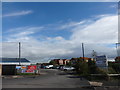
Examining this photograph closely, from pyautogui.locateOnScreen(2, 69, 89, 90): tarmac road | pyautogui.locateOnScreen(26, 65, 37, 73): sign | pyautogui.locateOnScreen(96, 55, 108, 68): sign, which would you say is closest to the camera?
pyautogui.locateOnScreen(2, 69, 89, 90): tarmac road

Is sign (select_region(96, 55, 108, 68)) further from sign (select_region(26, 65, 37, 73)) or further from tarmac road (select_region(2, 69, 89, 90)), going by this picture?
sign (select_region(26, 65, 37, 73))

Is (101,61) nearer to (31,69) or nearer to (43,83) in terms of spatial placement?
(43,83)

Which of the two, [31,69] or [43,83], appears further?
[31,69]

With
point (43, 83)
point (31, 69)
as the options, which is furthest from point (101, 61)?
point (31, 69)

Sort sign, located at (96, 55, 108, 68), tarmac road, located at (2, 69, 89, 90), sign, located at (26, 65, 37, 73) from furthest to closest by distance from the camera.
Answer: sign, located at (26, 65, 37, 73), sign, located at (96, 55, 108, 68), tarmac road, located at (2, 69, 89, 90)

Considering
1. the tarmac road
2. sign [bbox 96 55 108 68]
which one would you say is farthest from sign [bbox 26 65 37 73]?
sign [bbox 96 55 108 68]

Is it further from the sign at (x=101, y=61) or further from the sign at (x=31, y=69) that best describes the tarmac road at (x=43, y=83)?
the sign at (x=31, y=69)

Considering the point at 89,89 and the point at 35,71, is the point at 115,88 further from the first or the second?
the point at 35,71

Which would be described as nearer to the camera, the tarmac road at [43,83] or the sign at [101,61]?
the tarmac road at [43,83]

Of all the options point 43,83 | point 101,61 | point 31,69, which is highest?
point 101,61

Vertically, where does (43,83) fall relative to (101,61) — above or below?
below

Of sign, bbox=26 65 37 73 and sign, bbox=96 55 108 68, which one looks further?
sign, bbox=26 65 37 73

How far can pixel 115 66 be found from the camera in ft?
67.2

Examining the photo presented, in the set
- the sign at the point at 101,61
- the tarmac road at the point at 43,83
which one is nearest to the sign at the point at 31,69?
the tarmac road at the point at 43,83
